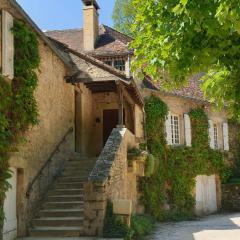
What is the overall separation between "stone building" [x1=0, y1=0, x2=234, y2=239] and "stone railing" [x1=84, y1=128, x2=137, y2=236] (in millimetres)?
21

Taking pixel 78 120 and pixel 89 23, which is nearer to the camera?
pixel 78 120

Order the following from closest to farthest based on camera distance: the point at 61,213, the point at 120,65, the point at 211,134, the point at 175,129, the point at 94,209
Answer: the point at 94,209, the point at 61,213, the point at 120,65, the point at 175,129, the point at 211,134

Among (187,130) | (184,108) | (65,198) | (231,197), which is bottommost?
(231,197)

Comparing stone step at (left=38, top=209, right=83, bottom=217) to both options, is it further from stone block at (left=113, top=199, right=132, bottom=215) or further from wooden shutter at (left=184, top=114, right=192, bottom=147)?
wooden shutter at (left=184, top=114, right=192, bottom=147)

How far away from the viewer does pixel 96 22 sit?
21688 millimetres

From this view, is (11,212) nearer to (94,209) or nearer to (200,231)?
(94,209)

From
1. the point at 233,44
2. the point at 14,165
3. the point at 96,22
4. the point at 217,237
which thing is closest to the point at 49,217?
the point at 14,165

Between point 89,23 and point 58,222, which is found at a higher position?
point 89,23

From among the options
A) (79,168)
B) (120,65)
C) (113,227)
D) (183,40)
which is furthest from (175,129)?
(183,40)

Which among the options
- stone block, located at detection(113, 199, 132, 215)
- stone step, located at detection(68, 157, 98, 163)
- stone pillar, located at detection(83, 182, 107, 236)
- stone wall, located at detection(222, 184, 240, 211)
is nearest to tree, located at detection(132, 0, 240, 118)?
stone pillar, located at detection(83, 182, 107, 236)

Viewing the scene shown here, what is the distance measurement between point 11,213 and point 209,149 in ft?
47.5

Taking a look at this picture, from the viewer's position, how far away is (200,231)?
48.7 feet

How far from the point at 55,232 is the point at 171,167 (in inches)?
442

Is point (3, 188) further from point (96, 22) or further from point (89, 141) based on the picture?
point (96, 22)
